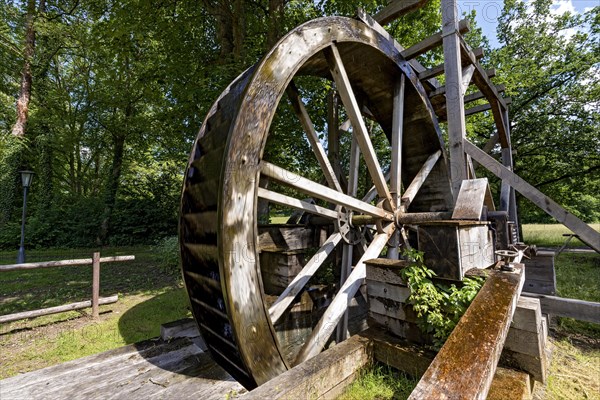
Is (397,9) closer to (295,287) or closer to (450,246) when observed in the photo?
(450,246)

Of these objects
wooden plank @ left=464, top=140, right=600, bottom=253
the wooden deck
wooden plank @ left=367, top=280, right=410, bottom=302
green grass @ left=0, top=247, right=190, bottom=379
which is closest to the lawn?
green grass @ left=0, top=247, right=190, bottom=379

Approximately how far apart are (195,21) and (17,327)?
24.2ft

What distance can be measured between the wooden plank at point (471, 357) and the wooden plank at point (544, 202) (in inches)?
96.6

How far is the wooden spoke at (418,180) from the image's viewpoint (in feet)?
13.4

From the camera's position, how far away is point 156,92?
684cm

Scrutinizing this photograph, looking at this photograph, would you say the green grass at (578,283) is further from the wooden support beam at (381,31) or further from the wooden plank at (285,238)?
the wooden support beam at (381,31)

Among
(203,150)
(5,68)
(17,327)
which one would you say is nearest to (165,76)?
(203,150)

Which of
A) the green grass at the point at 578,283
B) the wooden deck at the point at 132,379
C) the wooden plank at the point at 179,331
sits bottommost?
the green grass at the point at 578,283

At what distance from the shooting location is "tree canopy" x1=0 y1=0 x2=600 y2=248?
6446 mm

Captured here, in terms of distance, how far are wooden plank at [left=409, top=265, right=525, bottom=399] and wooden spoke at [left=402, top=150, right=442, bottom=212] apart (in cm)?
266

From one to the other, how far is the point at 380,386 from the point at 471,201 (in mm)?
1760

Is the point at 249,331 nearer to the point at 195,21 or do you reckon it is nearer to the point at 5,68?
the point at 195,21

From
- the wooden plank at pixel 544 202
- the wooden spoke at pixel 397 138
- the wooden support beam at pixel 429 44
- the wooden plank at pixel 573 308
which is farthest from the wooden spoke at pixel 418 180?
the wooden plank at pixel 573 308

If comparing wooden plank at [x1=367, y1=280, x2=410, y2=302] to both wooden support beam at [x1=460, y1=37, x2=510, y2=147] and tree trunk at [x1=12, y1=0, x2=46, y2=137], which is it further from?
tree trunk at [x1=12, y1=0, x2=46, y2=137]
